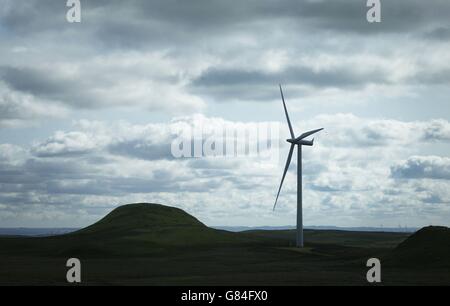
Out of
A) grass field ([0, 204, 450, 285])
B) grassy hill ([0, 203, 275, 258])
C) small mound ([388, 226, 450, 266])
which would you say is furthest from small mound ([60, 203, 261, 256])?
small mound ([388, 226, 450, 266])

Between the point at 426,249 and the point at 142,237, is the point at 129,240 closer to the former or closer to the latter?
the point at 142,237

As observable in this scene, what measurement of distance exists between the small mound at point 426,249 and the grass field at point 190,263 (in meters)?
0.42

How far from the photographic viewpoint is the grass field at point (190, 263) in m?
66.0

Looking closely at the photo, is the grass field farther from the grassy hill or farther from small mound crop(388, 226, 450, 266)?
small mound crop(388, 226, 450, 266)

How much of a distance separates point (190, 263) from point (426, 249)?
3285 cm

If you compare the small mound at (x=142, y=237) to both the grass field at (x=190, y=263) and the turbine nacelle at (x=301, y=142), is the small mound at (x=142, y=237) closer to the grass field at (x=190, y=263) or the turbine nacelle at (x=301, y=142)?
the grass field at (x=190, y=263)

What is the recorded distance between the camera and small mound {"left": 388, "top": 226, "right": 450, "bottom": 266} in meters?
82.9

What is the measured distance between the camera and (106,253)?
124 metres

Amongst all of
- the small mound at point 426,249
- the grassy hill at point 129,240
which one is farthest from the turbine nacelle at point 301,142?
the grassy hill at point 129,240
